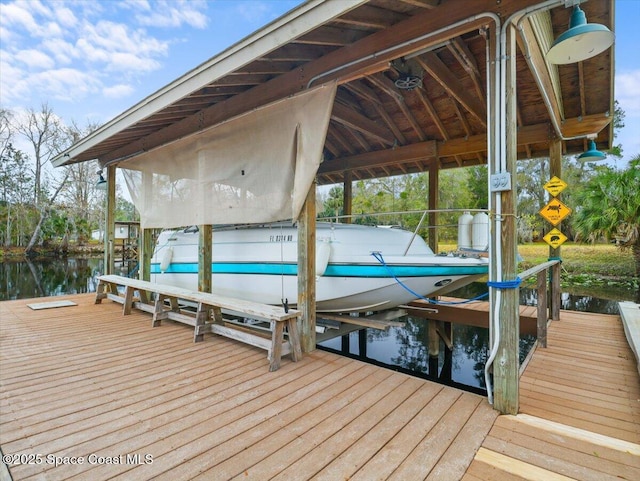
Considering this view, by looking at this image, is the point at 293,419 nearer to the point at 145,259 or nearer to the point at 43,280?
the point at 145,259

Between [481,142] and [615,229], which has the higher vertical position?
[481,142]

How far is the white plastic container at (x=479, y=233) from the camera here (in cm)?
362

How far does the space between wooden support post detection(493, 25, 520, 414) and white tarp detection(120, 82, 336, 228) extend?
132cm

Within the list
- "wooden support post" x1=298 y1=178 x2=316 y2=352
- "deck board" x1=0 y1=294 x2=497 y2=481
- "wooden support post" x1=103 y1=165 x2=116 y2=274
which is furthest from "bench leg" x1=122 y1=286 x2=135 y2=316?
"wooden support post" x1=298 y1=178 x2=316 y2=352

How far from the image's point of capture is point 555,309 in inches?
172

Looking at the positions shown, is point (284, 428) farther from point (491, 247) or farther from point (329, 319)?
point (329, 319)

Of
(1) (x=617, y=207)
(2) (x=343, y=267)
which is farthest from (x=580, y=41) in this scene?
(1) (x=617, y=207)

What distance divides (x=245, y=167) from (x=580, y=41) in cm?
287

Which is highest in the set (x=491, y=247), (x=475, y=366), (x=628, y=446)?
(x=491, y=247)

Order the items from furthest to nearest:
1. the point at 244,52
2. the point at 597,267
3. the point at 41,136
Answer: the point at 41,136 < the point at 597,267 < the point at 244,52

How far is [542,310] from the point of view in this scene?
3305mm

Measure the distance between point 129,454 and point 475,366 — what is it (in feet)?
17.5

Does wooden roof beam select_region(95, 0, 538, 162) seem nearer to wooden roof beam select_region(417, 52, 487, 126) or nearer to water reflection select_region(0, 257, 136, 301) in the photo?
wooden roof beam select_region(417, 52, 487, 126)

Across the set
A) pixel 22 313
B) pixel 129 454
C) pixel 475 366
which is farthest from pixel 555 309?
pixel 22 313
